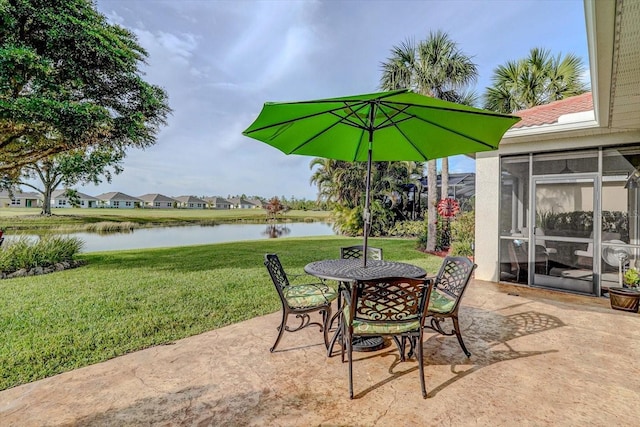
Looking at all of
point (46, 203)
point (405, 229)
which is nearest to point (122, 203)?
point (46, 203)

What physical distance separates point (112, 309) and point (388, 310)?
4.22 m

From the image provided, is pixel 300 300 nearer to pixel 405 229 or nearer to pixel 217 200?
pixel 405 229

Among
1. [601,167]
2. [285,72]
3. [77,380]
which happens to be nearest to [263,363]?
[77,380]

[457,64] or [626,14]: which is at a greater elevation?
[457,64]

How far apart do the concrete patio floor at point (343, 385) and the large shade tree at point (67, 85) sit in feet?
22.7

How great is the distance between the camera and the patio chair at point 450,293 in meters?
2.82

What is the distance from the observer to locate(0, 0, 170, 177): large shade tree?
257 inches

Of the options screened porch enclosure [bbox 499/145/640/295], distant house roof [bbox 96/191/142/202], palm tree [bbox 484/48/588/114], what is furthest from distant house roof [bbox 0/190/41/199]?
distant house roof [bbox 96/191/142/202]

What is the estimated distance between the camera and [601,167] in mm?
4934

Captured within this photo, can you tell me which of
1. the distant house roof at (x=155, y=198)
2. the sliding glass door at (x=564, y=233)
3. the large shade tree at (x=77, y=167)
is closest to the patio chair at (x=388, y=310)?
the sliding glass door at (x=564, y=233)

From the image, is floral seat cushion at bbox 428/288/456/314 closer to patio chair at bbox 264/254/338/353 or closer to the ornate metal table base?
the ornate metal table base

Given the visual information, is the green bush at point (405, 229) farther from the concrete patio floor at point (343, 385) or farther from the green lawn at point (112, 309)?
the concrete patio floor at point (343, 385)

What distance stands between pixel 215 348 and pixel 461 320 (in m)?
3.03

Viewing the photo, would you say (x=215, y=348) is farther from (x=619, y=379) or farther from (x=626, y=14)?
(x=626, y=14)
